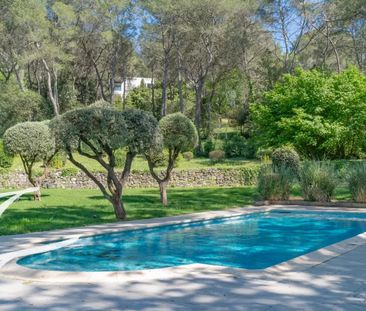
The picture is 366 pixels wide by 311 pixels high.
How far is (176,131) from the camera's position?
49.1ft

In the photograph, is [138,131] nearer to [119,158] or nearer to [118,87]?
[119,158]

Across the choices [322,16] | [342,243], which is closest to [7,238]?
[342,243]

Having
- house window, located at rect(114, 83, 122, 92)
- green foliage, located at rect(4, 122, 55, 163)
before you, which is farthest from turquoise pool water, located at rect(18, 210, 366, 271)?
house window, located at rect(114, 83, 122, 92)

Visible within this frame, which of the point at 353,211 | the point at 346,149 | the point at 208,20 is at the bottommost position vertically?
the point at 353,211

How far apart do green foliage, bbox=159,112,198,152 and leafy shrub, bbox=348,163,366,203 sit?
558 cm

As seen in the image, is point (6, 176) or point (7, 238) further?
point (6, 176)

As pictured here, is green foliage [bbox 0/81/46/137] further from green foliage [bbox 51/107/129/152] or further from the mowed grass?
green foliage [bbox 51/107/129/152]

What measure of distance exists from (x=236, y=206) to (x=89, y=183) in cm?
1112

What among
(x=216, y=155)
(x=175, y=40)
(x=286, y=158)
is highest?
(x=175, y=40)

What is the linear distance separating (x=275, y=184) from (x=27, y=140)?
28.5 ft

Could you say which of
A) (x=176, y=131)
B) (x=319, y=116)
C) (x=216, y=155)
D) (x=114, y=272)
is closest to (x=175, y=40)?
(x=216, y=155)

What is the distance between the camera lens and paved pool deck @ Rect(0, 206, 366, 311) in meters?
4.82

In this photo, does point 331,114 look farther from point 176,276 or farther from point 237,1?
point 176,276

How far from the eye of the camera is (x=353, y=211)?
48.2 feet
